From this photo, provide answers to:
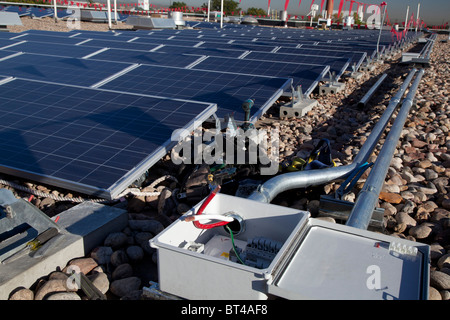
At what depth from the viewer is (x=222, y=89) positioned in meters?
7.42

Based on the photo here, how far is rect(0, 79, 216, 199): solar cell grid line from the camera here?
4.12 meters

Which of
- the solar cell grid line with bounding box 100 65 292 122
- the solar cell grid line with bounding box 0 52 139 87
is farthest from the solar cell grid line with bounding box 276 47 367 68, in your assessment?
the solar cell grid line with bounding box 0 52 139 87

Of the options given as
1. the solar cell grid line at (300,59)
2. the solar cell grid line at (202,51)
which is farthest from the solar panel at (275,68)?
the solar cell grid line at (202,51)

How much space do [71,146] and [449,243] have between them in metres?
4.21

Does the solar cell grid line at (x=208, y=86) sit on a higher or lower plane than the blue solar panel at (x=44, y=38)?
lower

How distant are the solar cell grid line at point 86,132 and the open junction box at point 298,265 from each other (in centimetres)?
172

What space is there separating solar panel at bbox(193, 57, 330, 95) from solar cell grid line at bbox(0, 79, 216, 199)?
3826 millimetres

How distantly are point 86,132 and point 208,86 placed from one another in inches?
126

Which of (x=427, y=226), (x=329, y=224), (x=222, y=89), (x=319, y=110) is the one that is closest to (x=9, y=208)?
(x=329, y=224)

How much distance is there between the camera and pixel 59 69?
8594 millimetres

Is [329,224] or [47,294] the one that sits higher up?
[329,224]

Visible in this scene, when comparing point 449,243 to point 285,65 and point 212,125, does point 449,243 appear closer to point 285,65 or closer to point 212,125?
point 212,125

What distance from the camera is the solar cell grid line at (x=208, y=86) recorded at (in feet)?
22.8

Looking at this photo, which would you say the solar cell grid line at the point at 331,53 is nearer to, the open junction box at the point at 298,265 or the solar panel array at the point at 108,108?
the solar panel array at the point at 108,108
